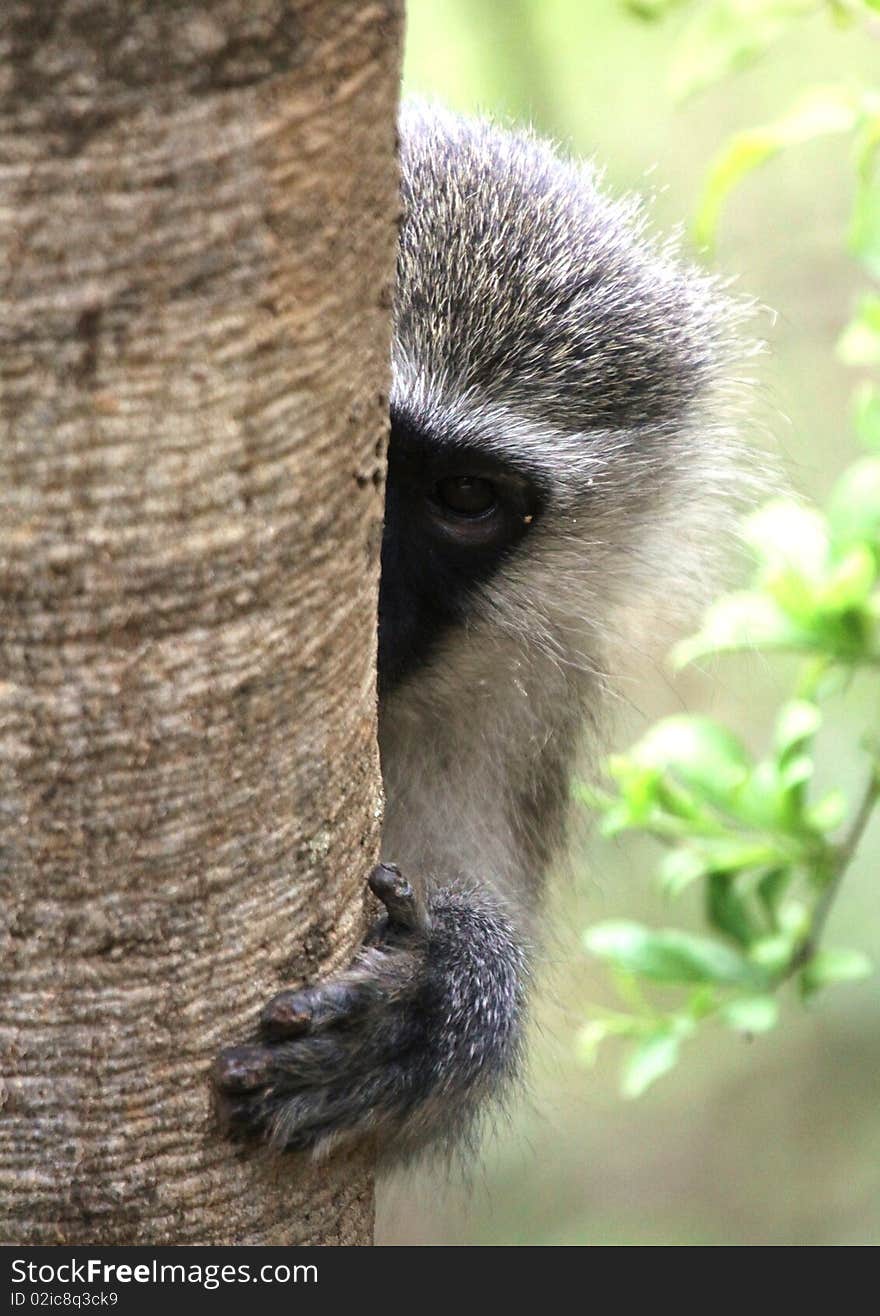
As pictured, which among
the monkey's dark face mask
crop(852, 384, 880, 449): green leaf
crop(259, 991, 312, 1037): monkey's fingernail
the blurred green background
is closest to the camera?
crop(852, 384, 880, 449): green leaf

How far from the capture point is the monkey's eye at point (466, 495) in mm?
3240

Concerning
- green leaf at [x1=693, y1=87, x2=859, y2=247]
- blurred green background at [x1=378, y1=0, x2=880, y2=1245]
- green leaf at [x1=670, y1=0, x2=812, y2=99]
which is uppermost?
green leaf at [x1=670, y1=0, x2=812, y2=99]

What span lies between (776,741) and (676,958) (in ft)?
1.13

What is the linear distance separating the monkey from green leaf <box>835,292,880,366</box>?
1.16 metres

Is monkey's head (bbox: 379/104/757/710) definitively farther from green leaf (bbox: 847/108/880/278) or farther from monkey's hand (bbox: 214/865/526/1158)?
green leaf (bbox: 847/108/880/278)

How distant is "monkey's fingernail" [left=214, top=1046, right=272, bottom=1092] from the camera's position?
1978 millimetres

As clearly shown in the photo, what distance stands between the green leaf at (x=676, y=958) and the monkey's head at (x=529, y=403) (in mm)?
856

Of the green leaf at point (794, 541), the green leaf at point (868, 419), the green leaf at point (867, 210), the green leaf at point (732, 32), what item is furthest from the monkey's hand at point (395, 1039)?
the green leaf at point (732, 32)

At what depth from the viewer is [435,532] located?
3.21 m

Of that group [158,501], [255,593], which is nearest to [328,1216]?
[255,593]

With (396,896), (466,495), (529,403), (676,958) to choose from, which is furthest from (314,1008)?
(529,403)

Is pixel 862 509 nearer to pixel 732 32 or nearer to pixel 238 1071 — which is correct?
pixel 732 32

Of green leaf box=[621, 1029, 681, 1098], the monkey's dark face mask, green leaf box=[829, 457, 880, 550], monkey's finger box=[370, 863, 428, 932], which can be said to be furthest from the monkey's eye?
green leaf box=[829, 457, 880, 550]

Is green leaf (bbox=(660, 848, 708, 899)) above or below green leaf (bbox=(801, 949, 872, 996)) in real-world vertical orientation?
above
